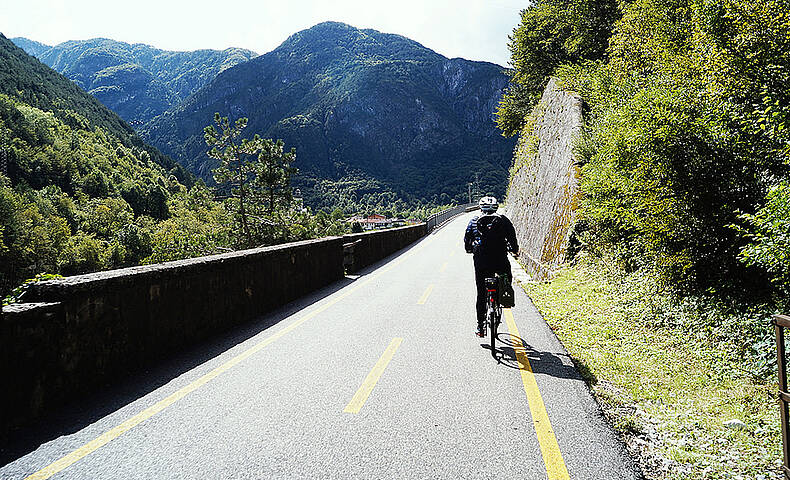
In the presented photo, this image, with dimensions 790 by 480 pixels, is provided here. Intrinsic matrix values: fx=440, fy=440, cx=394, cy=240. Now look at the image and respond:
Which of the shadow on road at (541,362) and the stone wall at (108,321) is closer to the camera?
the stone wall at (108,321)

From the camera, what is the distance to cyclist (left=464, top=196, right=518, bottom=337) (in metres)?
6.59

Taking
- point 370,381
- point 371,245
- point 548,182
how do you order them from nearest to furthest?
1. point 370,381
2. point 548,182
3. point 371,245

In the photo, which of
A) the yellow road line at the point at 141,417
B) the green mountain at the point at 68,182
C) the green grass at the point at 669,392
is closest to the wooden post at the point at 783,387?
the green grass at the point at 669,392

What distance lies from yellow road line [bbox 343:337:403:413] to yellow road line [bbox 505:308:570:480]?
163cm

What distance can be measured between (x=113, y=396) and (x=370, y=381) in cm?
266

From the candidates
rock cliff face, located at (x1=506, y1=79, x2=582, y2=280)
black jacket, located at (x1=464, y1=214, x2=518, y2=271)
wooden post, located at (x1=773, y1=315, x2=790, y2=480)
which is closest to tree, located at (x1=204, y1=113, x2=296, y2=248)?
rock cliff face, located at (x1=506, y1=79, x2=582, y2=280)

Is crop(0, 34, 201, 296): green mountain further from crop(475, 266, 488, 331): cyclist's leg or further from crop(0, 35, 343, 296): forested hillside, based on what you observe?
crop(475, 266, 488, 331): cyclist's leg

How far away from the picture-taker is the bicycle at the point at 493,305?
20.1 ft

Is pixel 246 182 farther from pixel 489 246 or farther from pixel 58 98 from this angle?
pixel 58 98

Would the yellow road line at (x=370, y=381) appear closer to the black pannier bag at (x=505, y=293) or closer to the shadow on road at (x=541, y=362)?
the shadow on road at (x=541, y=362)

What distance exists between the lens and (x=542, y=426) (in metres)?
3.83

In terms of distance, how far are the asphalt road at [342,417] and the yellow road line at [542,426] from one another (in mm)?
15

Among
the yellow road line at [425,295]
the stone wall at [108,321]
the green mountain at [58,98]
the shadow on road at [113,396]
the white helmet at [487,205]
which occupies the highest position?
the green mountain at [58,98]

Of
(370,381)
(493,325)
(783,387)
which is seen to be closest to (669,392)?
(783,387)
